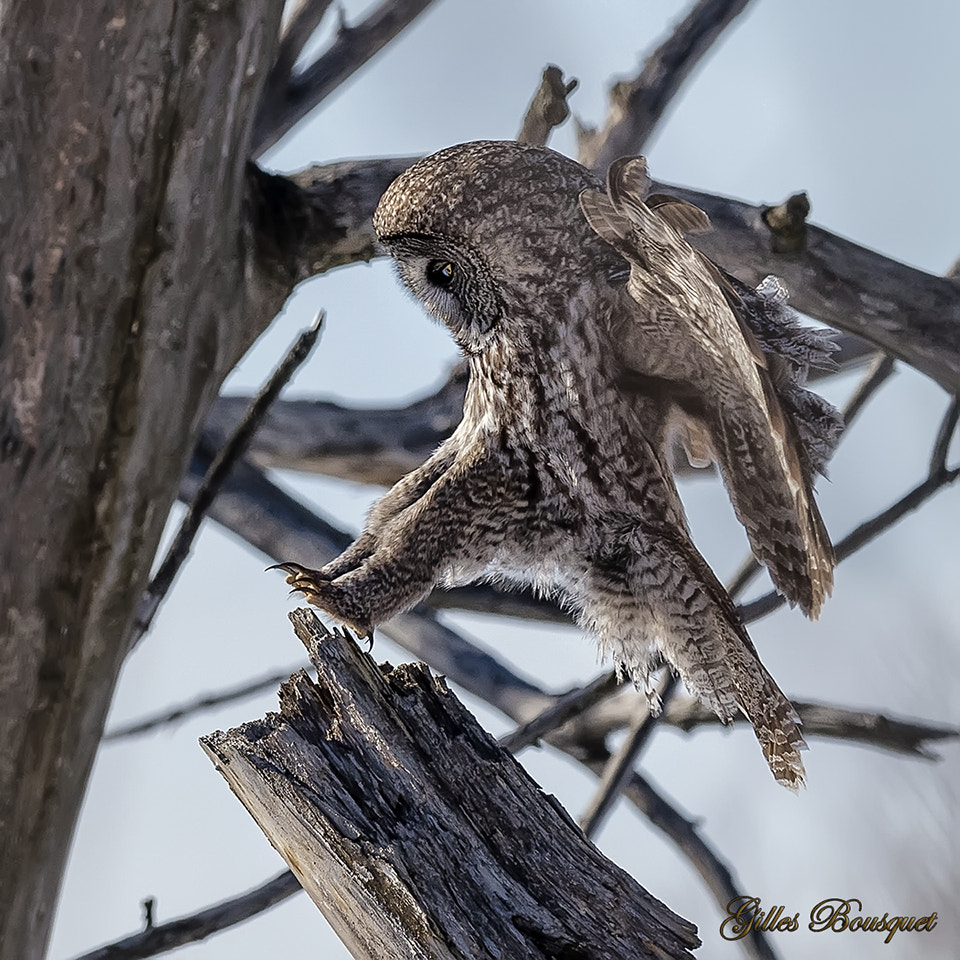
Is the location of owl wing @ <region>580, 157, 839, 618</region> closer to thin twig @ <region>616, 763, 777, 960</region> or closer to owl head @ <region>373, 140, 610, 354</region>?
owl head @ <region>373, 140, 610, 354</region>

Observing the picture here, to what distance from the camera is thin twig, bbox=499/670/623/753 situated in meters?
1.56

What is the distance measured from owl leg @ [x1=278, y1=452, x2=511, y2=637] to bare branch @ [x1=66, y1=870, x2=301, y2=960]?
2.41 feet

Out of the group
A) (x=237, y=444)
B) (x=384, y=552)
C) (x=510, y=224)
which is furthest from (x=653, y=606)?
(x=237, y=444)

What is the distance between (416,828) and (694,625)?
33 centimetres

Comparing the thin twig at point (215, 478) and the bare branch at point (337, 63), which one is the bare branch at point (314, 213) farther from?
the bare branch at point (337, 63)

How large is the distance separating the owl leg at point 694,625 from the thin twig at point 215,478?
525 millimetres

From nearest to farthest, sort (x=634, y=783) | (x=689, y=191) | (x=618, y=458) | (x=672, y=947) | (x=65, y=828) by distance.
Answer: (x=672, y=947), (x=618, y=458), (x=689, y=191), (x=65, y=828), (x=634, y=783)

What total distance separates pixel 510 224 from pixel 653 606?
1.30 feet

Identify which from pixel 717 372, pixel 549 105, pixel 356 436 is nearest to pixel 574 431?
pixel 717 372

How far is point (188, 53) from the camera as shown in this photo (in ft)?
4.53

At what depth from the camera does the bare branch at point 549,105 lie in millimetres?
1242

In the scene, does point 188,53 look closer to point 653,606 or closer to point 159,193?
point 159,193

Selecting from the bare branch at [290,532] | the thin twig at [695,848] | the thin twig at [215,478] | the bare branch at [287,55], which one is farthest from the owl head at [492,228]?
the thin twig at [695,848]

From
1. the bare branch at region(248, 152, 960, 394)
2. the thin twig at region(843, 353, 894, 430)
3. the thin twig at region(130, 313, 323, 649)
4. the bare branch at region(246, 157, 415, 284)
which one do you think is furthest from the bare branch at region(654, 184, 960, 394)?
the thin twig at region(130, 313, 323, 649)
